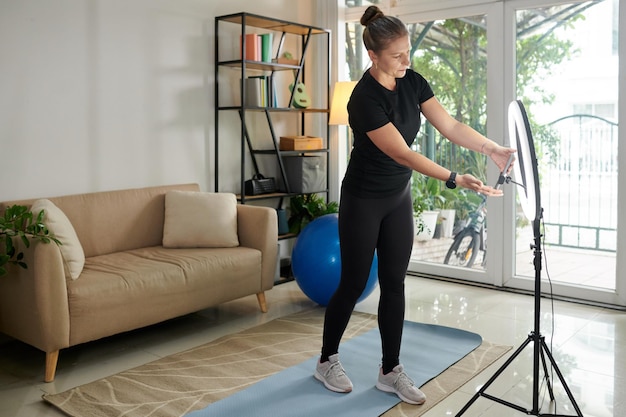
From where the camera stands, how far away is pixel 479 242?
4926 millimetres

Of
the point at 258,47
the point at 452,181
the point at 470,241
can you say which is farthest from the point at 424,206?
the point at 452,181

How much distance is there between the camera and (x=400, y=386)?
2807 millimetres

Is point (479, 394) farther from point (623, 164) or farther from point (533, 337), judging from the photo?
point (623, 164)

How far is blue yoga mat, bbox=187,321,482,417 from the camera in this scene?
8.89 feet

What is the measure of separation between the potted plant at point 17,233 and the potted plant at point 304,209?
87.9 inches

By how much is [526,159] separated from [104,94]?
271 centimetres

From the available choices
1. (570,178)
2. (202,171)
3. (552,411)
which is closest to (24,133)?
(202,171)

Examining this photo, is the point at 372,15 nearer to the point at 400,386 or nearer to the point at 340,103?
the point at 400,386

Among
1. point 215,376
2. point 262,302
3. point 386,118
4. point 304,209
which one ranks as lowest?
point 215,376

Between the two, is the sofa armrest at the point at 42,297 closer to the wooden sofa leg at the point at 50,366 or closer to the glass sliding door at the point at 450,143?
the wooden sofa leg at the point at 50,366

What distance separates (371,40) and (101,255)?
2.10m

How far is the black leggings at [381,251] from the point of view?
2686mm

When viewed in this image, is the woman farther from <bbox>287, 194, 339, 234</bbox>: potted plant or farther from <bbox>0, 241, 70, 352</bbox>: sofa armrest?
<bbox>287, 194, 339, 234</bbox>: potted plant

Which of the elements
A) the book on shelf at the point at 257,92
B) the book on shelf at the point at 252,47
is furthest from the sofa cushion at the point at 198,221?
the book on shelf at the point at 252,47
